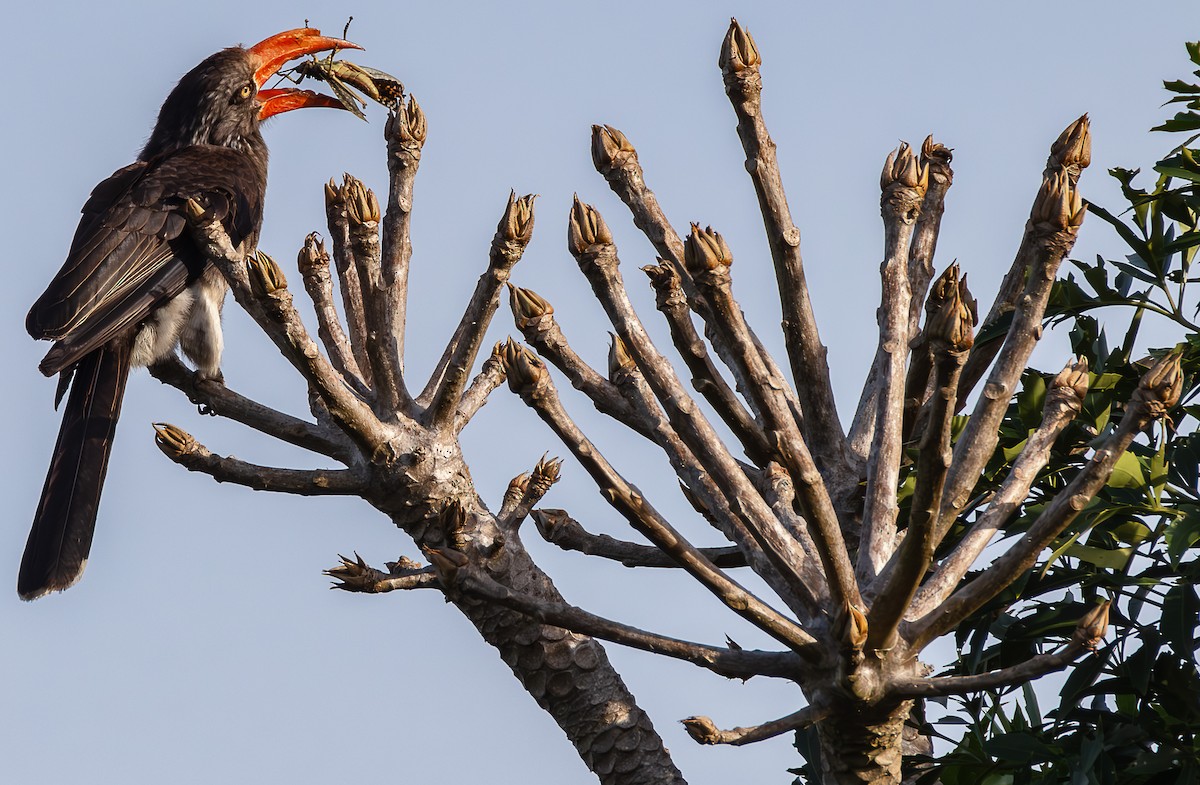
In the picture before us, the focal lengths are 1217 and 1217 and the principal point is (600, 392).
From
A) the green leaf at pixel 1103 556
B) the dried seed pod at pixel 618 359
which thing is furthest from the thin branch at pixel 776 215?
the green leaf at pixel 1103 556

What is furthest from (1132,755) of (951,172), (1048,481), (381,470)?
(381,470)

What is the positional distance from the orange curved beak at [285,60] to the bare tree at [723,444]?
2467 mm

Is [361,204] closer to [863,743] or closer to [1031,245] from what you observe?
[1031,245]

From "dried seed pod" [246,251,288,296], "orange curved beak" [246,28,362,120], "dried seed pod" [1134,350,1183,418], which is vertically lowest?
"dried seed pod" [1134,350,1183,418]

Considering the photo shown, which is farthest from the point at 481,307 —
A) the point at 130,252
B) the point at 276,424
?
the point at 130,252

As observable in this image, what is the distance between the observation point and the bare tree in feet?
8.41

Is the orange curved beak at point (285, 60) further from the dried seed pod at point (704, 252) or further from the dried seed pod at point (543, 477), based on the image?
the dried seed pod at point (704, 252)

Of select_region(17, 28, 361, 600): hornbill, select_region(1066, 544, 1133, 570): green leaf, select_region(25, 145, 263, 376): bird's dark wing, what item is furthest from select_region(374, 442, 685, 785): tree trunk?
select_region(25, 145, 263, 376): bird's dark wing

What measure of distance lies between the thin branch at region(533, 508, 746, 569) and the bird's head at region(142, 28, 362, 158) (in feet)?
14.9

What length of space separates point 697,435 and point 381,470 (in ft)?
4.42

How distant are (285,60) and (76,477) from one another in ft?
9.81

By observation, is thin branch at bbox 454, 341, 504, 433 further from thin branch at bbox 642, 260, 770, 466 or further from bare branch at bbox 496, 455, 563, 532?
thin branch at bbox 642, 260, 770, 466

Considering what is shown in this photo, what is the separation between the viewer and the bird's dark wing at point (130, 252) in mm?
5566

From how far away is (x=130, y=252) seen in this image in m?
5.92
